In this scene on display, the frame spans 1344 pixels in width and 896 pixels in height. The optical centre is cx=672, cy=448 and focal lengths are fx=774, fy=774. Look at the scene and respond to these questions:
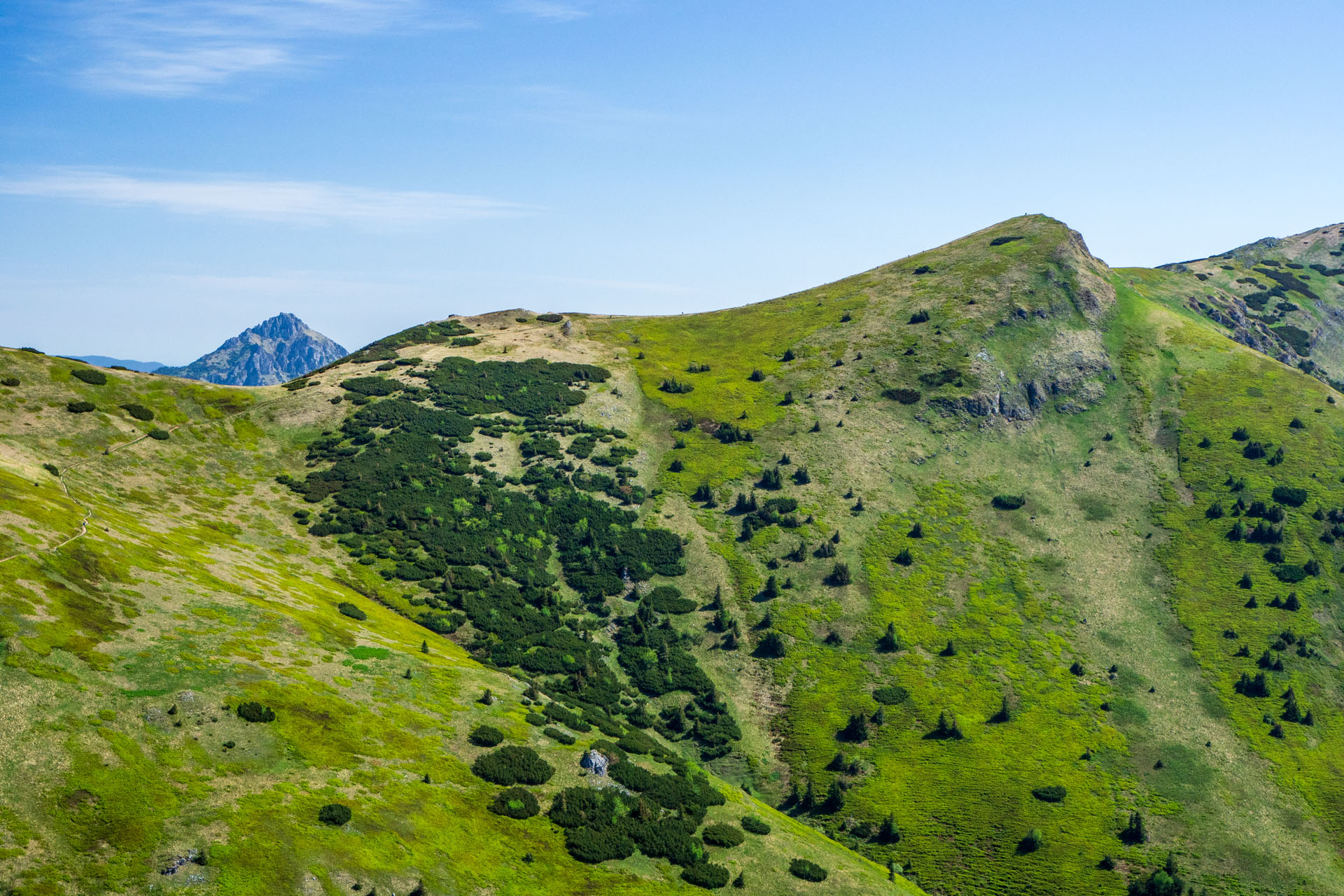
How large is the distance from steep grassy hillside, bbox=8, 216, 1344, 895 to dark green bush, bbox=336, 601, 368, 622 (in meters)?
0.46

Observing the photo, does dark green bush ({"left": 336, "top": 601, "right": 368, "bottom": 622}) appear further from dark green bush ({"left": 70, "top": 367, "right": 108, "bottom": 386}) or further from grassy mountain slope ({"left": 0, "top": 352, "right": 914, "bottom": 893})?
dark green bush ({"left": 70, "top": 367, "right": 108, "bottom": 386})

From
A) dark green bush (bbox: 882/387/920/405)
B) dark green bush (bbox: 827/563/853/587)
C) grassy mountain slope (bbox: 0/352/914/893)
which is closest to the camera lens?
grassy mountain slope (bbox: 0/352/914/893)

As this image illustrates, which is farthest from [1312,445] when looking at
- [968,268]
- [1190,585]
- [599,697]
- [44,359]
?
[44,359]

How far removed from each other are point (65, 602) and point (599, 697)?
47.2m

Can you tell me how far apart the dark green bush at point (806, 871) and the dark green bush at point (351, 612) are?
44.6 meters

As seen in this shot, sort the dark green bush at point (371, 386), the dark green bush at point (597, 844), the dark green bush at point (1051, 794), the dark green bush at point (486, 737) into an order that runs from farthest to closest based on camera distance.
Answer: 1. the dark green bush at point (371, 386)
2. the dark green bush at point (1051, 794)
3. the dark green bush at point (486, 737)
4. the dark green bush at point (597, 844)

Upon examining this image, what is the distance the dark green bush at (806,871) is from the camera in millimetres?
52094

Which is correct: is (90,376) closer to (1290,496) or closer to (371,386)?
(371,386)

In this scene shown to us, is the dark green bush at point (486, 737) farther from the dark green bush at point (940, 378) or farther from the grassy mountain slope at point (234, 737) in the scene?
the dark green bush at point (940, 378)

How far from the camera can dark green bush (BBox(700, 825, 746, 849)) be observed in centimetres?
5319

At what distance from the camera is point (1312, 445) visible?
12419 cm

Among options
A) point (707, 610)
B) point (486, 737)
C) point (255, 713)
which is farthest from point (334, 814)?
point (707, 610)

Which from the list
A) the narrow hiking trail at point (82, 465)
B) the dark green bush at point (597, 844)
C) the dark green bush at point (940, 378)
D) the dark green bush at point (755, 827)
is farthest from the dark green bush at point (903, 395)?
the dark green bush at point (597, 844)

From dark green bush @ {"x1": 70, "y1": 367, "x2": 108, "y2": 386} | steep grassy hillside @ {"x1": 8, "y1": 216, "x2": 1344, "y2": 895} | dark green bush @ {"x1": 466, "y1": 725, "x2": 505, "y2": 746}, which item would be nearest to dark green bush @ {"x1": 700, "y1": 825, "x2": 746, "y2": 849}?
steep grassy hillside @ {"x1": 8, "y1": 216, "x2": 1344, "y2": 895}
